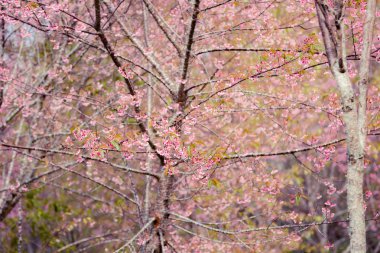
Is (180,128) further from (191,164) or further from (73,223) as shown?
(73,223)

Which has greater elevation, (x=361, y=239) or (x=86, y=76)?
(x=86, y=76)

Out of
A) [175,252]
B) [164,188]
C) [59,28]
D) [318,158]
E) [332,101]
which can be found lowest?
[175,252]

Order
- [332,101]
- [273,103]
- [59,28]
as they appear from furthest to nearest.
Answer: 1. [273,103]
2. [332,101]
3. [59,28]

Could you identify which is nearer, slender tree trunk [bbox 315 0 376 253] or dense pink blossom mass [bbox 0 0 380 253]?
slender tree trunk [bbox 315 0 376 253]

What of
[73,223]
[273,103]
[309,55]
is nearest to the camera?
[309,55]

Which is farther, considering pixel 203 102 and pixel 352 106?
pixel 203 102

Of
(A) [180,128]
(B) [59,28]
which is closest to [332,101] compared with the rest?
(A) [180,128]

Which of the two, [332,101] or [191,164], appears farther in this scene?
[332,101]

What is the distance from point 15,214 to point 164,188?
8.17 m

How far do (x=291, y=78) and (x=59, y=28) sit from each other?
7.77 feet

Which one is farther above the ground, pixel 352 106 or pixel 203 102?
pixel 203 102

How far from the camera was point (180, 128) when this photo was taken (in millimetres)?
5051

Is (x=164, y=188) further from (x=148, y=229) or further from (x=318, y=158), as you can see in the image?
(x=318, y=158)

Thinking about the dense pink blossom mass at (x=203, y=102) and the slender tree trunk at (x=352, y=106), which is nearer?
the slender tree trunk at (x=352, y=106)
